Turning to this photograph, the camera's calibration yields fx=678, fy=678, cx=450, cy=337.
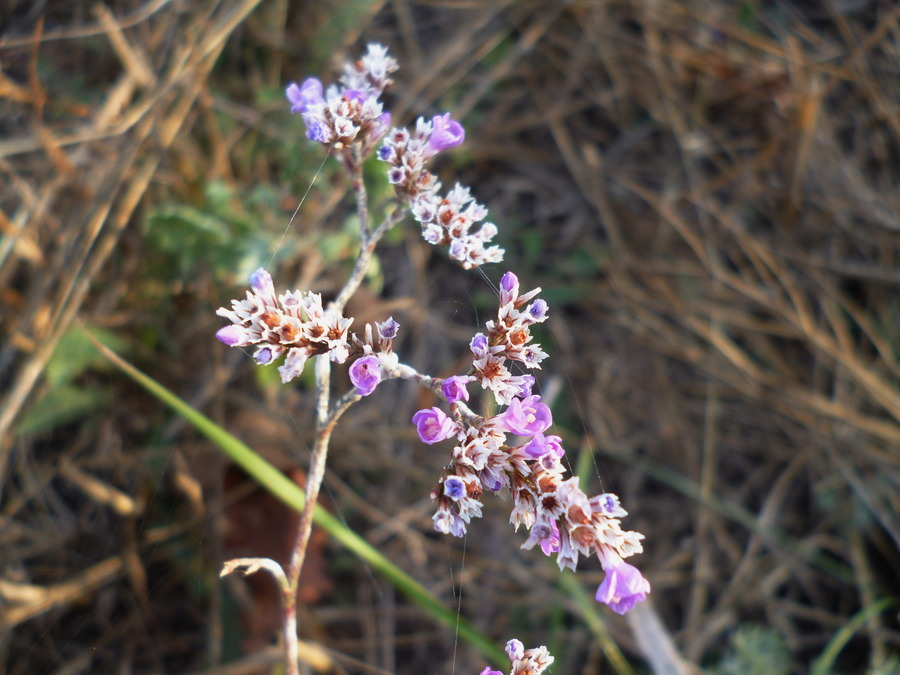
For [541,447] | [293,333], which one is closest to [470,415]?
[541,447]

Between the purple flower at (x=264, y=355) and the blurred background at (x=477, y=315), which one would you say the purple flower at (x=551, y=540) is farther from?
the blurred background at (x=477, y=315)

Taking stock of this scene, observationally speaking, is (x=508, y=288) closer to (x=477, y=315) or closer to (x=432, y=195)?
(x=432, y=195)

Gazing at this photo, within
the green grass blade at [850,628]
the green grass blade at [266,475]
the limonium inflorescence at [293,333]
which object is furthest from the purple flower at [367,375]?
the green grass blade at [850,628]

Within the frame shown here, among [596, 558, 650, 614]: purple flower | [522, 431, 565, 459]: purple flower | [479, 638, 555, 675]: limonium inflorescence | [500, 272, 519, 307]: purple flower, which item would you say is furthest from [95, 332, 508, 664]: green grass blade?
[500, 272, 519, 307]: purple flower

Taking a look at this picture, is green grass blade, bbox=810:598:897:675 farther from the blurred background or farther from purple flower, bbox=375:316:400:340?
purple flower, bbox=375:316:400:340

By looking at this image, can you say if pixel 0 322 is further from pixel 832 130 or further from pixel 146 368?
pixel 832 130
